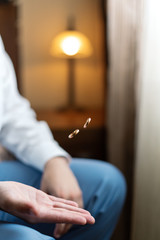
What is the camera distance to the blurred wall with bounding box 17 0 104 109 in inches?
68.8

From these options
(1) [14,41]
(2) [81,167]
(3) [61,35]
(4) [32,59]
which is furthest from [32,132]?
(4) [32,59]

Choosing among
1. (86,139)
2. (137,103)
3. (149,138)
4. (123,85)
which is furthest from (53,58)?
(149,138)

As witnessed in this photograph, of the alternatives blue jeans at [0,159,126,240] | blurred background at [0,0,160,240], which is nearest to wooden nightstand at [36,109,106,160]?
blurred background at [0,0,160,240]

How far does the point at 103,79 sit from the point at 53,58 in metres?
0.30

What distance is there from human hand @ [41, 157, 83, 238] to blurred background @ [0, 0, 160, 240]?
0.10m

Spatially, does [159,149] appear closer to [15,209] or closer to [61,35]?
[15,209]

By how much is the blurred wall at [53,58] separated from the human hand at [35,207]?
1.35 metres

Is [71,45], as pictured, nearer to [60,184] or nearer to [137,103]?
[137,103]

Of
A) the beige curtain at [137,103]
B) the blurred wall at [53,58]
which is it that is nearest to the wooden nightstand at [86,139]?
the beige curtain at [137,103]

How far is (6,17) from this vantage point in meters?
1.23

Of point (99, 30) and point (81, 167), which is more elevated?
point (99, 30)

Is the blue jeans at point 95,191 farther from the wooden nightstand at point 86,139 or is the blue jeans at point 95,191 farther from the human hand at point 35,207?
the wooden nightstand at point 86,139

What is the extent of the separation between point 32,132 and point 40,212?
0.93 ft

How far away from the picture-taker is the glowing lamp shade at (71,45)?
1591 mm
